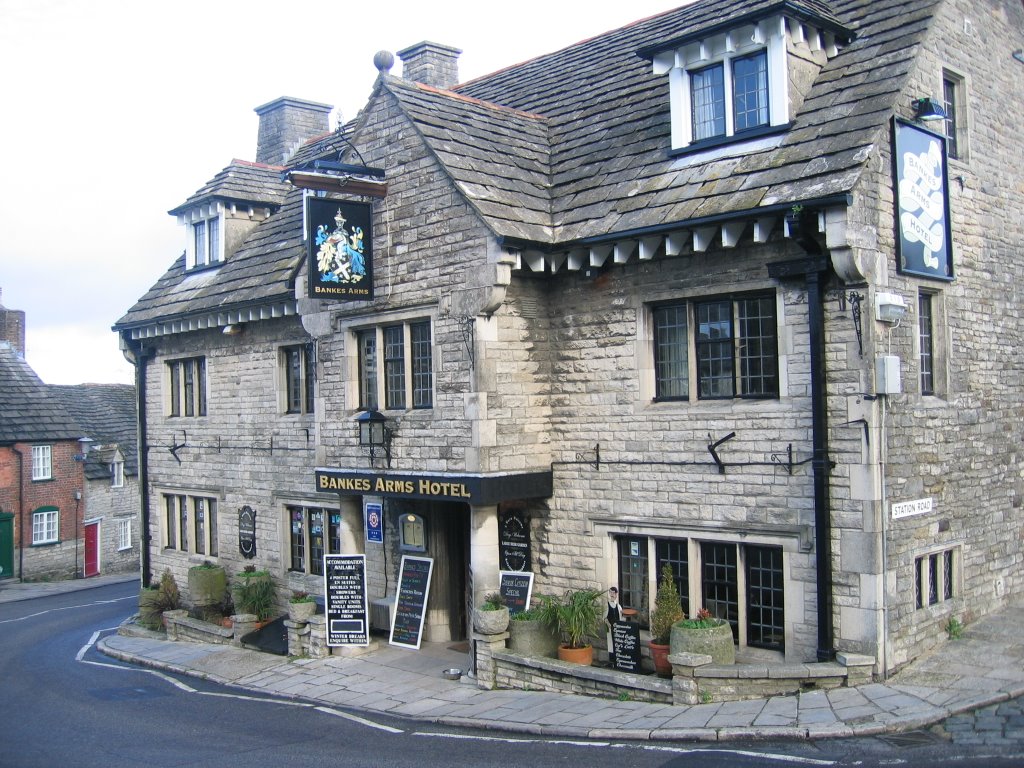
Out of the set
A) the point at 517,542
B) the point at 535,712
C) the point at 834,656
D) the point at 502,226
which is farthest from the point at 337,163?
the point at 834,656

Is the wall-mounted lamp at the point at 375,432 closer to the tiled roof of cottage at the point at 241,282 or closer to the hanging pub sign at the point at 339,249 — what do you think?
the hanging pub sign at the point at 339,249

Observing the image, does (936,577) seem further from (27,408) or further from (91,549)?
(27,408)

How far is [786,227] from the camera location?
11.8 meters

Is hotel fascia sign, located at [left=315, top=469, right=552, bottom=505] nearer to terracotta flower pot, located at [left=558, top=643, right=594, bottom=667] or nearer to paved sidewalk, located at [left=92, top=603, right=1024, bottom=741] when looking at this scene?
terracotta flower pot, located at [left=558, top=643, right=594, bottom=667]

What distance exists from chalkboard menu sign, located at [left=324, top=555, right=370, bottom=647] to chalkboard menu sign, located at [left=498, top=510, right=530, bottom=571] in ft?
8.28

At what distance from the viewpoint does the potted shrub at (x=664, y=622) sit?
41.7ft

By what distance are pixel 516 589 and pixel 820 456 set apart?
16.9ft

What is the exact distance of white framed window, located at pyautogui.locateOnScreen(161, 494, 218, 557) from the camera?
21.9 m

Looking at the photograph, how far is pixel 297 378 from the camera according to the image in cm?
1972

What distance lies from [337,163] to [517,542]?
21.5ft

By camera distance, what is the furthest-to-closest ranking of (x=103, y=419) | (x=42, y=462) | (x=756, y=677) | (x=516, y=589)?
(x=103, y=419), (x=42, y=462), (x=516, y=589), (x=756, y=677)

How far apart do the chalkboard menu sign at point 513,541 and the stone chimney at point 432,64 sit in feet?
41.3

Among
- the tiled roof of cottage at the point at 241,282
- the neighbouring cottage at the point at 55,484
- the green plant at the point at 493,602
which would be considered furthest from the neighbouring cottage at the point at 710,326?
the neighbouring cottage at the point at 55,484

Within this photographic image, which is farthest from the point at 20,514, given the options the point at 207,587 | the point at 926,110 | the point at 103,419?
the point at 926,110
